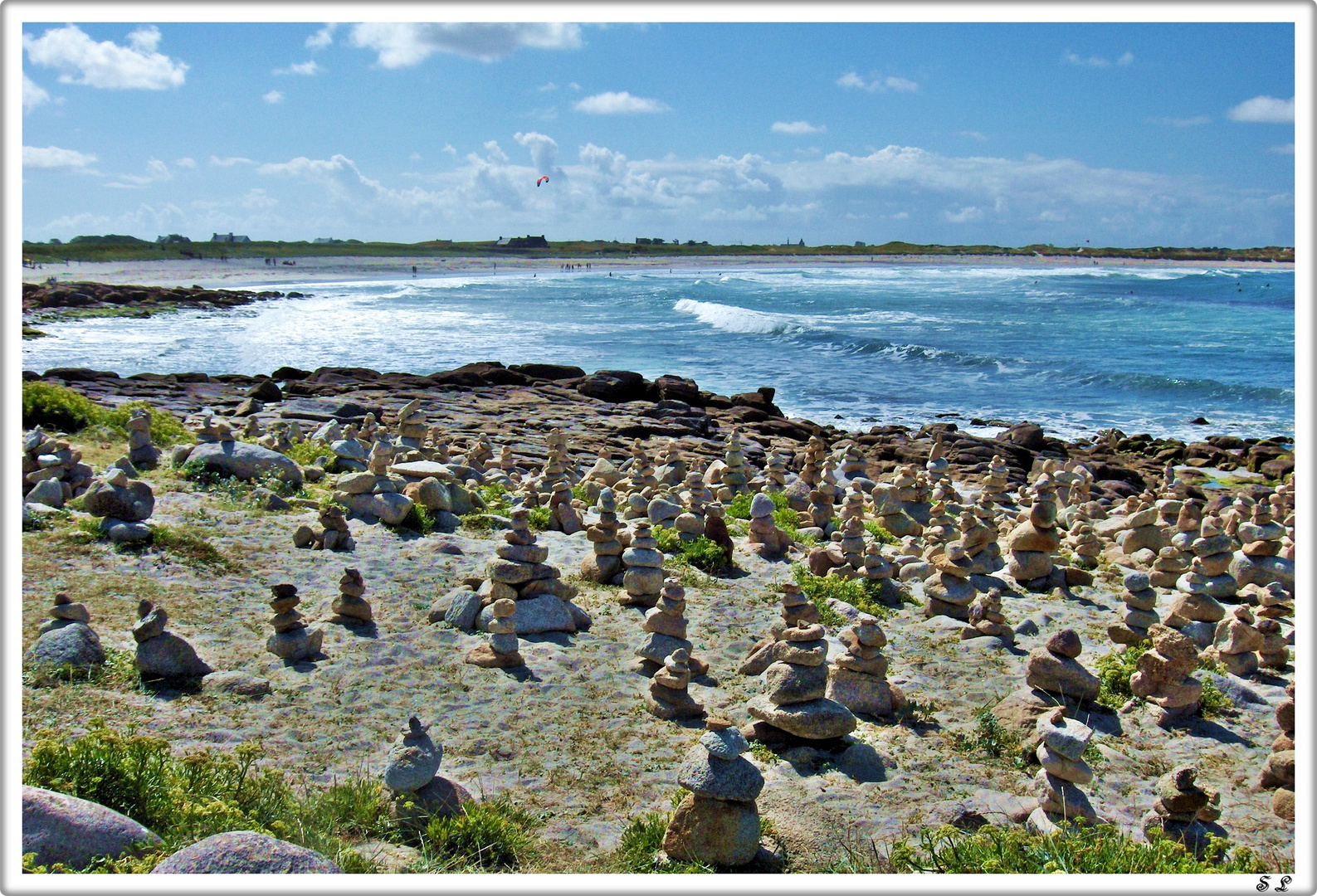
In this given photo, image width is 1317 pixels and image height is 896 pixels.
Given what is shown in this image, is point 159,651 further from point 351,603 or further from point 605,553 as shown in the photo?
point 605,553

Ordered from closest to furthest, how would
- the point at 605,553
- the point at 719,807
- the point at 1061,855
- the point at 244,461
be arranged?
the point at 1061,855
the point at 719,807
the point at 605,553
the point at 244,461

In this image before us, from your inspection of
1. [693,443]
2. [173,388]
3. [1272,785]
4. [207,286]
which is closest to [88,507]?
[1272,785]

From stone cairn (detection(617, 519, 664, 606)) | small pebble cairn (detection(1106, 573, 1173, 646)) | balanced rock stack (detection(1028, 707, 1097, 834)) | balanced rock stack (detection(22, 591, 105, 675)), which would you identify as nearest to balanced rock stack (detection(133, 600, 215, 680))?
balanced rock stack (detection(22, 591, 105, 675))

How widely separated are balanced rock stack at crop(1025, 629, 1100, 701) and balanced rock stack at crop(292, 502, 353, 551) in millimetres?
6579

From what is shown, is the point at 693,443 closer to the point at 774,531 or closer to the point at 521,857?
the point at 774,531

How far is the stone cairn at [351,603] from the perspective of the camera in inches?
307

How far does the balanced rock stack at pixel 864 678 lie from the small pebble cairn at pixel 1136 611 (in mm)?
2541

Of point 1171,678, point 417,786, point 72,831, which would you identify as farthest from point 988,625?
point 72,831

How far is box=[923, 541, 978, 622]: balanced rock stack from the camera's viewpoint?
29.9ft

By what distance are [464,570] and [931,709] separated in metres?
4.67

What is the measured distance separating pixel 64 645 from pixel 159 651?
0.64 metres

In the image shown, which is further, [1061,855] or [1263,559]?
[1263,559]

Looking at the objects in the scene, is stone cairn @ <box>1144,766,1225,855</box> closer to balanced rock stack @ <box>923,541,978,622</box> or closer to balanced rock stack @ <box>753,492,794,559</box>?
balanced rock stack @ <box>923,541,978,622</box>

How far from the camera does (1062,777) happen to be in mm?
5410
